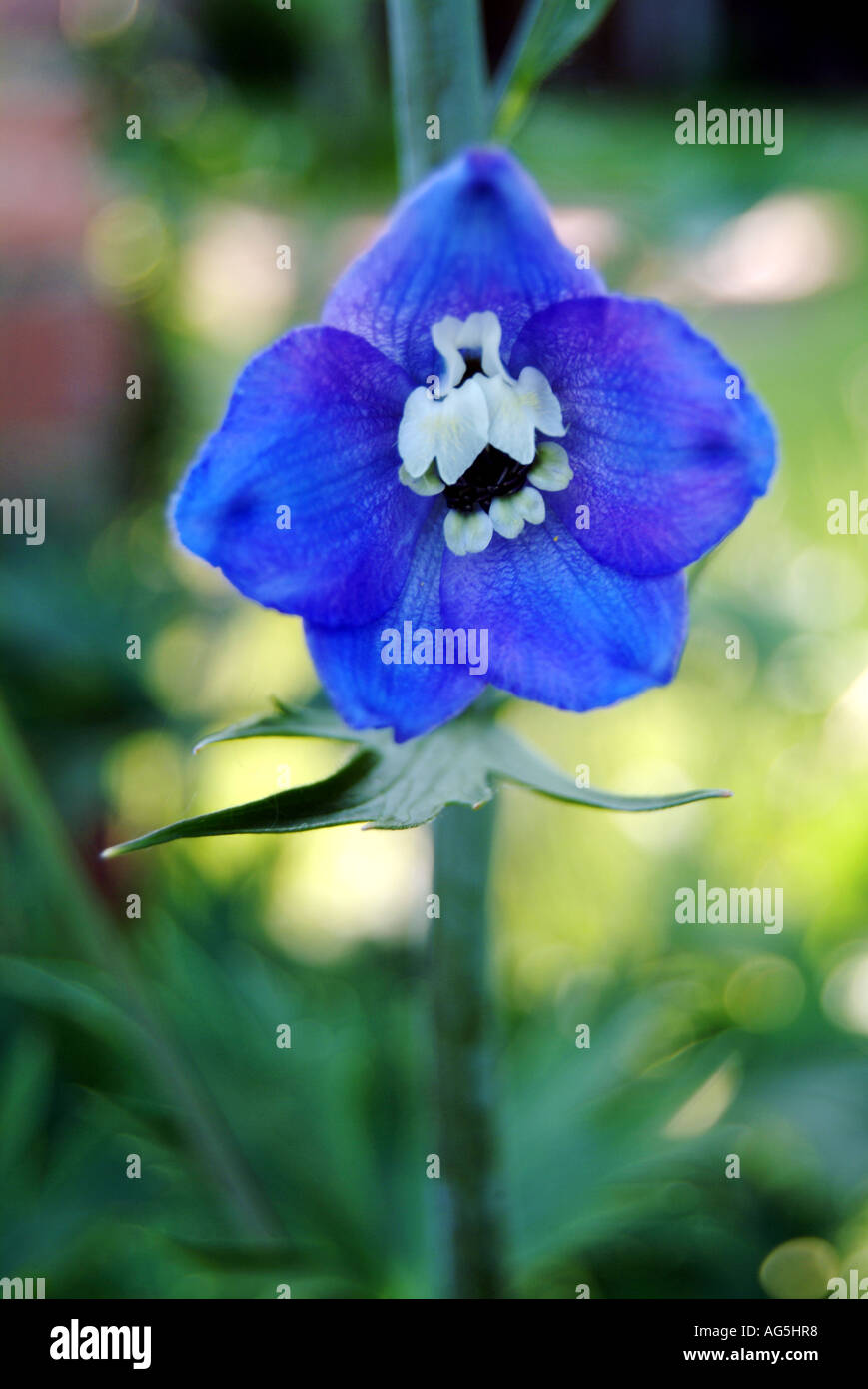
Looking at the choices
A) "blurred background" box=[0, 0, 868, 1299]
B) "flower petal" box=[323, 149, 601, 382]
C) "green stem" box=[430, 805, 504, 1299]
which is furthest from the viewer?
"blurred background" box=[0, 0, 868, 1299]

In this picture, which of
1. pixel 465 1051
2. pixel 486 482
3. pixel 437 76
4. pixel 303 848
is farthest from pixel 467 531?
pixel 303 848

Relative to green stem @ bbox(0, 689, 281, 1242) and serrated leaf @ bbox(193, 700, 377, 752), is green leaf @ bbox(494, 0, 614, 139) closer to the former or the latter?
serrated leaf @ bbox(193, 700, 377, 752)

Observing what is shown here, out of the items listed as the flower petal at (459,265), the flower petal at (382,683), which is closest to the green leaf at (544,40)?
the flower petal at (459,265)

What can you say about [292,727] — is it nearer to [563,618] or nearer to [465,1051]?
[563,618]

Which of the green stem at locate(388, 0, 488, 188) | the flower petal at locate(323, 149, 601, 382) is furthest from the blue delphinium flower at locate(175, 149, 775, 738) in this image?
the green stem at locate(388, 0, 488, 188)

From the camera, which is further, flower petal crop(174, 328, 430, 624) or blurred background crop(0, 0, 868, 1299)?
blurred background crop(0, 0, 868, 1299)

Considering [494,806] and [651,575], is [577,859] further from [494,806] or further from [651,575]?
[651,575]

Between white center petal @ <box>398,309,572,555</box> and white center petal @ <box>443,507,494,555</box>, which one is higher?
white center petal @ <box>398,309,572,555</box>
